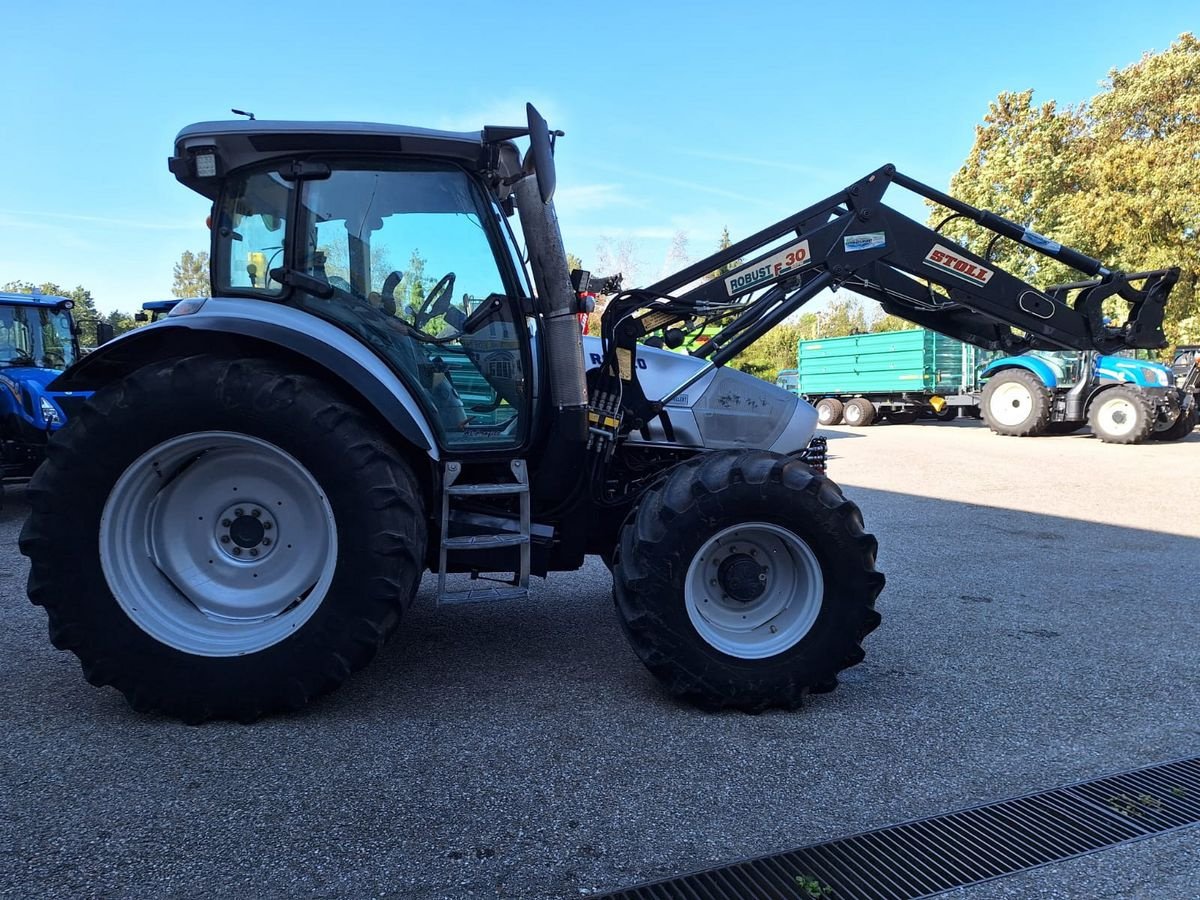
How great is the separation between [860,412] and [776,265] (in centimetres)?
1861

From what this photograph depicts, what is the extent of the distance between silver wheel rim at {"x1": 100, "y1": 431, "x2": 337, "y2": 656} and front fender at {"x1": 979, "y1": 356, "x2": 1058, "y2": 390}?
15378 millimetres

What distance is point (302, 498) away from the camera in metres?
3.35

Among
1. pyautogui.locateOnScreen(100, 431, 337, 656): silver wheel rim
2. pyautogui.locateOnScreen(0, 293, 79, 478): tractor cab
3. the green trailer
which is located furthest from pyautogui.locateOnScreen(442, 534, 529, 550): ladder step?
the green trailer

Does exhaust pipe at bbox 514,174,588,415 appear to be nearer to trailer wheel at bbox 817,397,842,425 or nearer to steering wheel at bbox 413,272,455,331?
steering wheel at bbox 413,272,455,331

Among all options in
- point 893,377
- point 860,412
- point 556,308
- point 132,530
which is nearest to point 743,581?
point 556,308

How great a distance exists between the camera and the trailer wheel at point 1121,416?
1434 centimetres

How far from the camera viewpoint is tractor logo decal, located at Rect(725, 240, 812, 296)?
417cm

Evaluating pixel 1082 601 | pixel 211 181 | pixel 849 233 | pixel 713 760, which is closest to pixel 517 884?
pixel 713 760

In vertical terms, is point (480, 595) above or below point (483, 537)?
below

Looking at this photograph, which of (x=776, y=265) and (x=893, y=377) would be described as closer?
(x=776, y=265)

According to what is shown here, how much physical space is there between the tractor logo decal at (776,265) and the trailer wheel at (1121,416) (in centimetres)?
1335

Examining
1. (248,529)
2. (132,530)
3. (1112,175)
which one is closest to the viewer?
(132,530)

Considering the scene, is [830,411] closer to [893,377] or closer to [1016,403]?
[893,377]

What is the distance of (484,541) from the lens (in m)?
3.46
